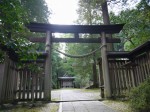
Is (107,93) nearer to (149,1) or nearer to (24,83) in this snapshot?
(24,83)

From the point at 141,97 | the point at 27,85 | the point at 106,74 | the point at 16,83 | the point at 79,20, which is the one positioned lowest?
the point at 141,97

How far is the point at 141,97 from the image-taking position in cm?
472

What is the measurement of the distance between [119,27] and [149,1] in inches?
117

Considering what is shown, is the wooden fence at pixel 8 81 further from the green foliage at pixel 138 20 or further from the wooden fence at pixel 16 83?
the green foliage at pixel 138 20

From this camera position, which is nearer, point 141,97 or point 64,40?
point 141,97

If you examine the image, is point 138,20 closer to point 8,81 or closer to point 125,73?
point 125,73

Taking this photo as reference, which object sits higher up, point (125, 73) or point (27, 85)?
point (125, 73)

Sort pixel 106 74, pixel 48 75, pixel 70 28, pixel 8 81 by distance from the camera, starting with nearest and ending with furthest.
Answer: pixel 8 81 → pixel 48 75 → pixel 106 74 → pixel 70 28

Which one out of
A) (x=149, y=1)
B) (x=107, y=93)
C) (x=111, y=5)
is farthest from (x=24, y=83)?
(x=111, y=5)

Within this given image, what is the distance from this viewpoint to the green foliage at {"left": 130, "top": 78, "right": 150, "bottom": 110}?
4559 millimetres

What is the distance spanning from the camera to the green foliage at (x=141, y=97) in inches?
179

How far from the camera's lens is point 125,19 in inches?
606

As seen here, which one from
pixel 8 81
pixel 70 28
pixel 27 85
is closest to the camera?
pixel 8 81

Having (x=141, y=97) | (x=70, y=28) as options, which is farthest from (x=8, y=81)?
(x=141, y=97)
